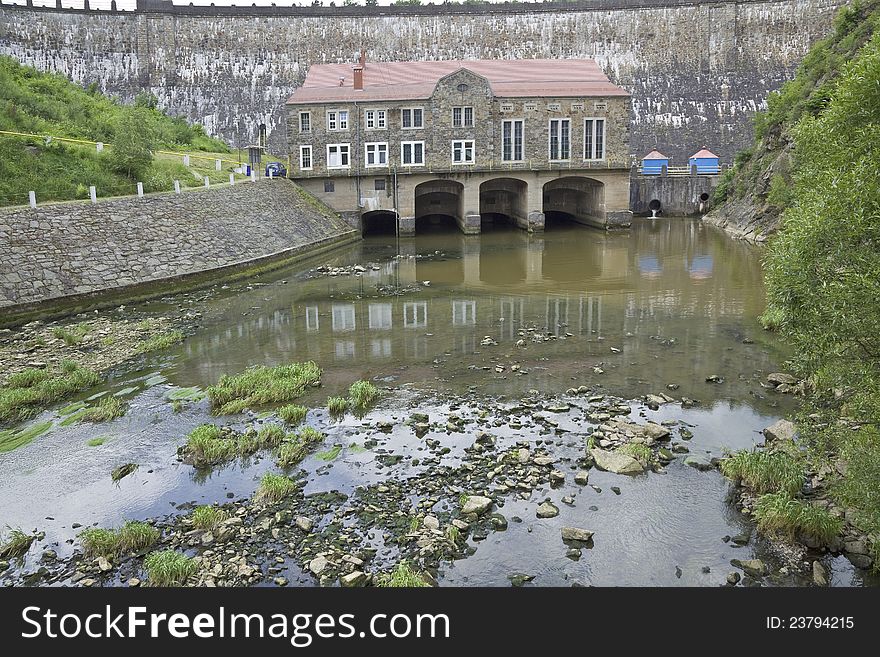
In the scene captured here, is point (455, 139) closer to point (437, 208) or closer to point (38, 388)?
point (437, 208)

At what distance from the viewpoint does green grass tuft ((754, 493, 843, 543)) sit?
35.7 feet

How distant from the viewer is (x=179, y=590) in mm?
9328

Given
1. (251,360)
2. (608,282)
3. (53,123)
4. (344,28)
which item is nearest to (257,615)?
(251,360)

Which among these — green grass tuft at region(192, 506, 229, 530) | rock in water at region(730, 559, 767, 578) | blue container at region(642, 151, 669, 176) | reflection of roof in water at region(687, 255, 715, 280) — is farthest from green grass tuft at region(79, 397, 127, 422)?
blue container at region(642, 151, 669, 176)

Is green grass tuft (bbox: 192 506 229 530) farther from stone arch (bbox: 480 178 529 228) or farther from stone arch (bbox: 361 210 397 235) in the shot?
stone arch (bbox: 480 178 529 228)

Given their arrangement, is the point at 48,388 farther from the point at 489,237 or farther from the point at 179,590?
the point at 489,237

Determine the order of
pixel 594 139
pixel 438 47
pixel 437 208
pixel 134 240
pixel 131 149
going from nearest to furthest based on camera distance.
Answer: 1. pixel 134 240
2. pixel 131 149
3. pixel 594 139
4. pixel 437 208
5. pixel 438 47

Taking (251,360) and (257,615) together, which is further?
(251,360)

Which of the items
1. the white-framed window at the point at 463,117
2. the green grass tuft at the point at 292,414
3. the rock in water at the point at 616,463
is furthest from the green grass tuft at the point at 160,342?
the white-framed window at the point at 463,117

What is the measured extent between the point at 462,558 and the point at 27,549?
20.9 ft

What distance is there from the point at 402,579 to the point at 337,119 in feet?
141

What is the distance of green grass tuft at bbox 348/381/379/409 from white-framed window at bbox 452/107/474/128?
34.3 meters

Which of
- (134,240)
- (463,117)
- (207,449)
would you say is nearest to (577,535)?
(207,449)

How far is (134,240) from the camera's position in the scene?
30.8 metres
